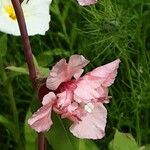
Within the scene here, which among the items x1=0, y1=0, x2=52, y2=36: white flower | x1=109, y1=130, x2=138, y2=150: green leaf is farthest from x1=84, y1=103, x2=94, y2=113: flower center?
x1=0, y1=0, x2=52, y2=36: white flower

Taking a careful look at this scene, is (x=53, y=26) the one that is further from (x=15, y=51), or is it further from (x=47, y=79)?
(x=47, y=79)

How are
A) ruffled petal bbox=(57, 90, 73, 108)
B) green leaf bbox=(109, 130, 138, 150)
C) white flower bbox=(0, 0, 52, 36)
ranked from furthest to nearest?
1. white flower bbox=(0, 0, 52, 36)
2. green leaf bbox=(109, 130, 138, 150)
3. ruffled petal bbox=(57, 90, 73, 108)

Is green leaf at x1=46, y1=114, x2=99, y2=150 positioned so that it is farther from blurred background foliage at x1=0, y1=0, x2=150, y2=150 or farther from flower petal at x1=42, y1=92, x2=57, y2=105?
blurred background foliage at x1=0, y1=0, x2=150, y2=150

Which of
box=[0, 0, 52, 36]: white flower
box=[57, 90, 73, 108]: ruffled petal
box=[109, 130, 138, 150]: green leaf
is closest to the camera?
box=[57, 90, 73, 108]: ruffled petal

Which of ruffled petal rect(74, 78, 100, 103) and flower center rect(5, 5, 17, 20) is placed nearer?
ruffled petal rect(74, 78, 100, 103)

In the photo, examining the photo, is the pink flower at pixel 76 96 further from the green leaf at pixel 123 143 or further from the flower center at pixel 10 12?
the flower center at pixel 10 12

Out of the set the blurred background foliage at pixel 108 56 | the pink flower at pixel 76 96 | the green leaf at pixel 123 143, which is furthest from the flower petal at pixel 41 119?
the blurred background foliage at pixel 108 56

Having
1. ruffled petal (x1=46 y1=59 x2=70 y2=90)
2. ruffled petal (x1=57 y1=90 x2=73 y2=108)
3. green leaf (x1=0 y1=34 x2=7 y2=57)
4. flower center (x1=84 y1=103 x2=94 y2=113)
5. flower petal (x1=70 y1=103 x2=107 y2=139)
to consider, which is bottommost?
green leaf (x1=0 y1=34 x2=7 y2=57)

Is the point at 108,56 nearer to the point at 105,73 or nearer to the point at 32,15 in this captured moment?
the point at 32,15

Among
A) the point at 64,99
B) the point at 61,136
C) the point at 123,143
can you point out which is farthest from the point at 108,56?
the point at 64,99
